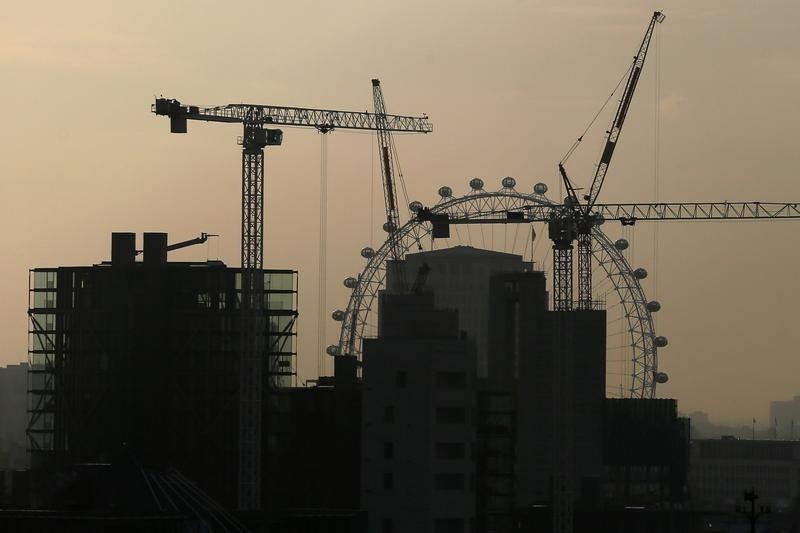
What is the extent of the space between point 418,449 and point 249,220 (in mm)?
58486

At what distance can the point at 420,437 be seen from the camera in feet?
472

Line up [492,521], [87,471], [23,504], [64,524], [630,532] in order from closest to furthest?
[64,524], [87,471], [23,504], [492,521], [630,532]

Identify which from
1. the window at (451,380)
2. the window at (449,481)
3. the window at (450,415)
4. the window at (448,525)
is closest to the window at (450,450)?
the window at (449,481)

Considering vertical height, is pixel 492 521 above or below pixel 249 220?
below

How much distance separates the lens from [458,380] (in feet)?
474

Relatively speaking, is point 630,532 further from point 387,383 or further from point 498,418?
point 387,383

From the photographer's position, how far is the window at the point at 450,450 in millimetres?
143875

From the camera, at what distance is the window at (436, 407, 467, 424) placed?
472 feet

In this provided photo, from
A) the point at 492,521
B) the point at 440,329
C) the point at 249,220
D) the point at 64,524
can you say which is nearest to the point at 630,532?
the point at 492,521

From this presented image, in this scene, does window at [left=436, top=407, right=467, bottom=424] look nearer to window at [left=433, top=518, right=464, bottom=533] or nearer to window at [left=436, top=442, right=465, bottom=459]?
window at [left=436, top=442, right=465, bottom=459]

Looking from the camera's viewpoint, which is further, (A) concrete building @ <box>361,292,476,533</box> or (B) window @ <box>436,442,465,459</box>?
(B) window @ <box>436,442,465,459</box>

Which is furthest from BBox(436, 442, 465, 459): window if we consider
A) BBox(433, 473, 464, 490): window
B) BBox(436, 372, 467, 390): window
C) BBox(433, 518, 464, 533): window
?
BBox(433, 518, 464, 533): window

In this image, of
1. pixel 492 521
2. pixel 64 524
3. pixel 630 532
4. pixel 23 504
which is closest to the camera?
pixel 64 524

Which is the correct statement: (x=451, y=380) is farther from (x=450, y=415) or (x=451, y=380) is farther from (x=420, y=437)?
(x=420, y=437)
